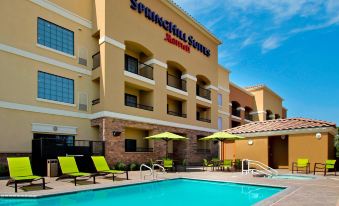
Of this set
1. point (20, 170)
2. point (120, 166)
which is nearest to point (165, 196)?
point (20, 170)

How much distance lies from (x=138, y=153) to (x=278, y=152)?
1110cm

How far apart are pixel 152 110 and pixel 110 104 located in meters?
4.77

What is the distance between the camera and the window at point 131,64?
970 inches

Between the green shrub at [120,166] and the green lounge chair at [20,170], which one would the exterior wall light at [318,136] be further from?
the green lounge chair at [20,170]

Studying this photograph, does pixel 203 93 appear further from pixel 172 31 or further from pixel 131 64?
pixel 131 64

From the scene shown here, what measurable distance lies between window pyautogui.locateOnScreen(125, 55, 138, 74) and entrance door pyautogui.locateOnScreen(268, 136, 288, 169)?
1259 centimetres

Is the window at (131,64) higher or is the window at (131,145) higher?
the window at (131,64)

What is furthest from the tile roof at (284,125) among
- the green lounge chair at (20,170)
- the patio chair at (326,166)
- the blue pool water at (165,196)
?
the green lounge chair at (20,170)

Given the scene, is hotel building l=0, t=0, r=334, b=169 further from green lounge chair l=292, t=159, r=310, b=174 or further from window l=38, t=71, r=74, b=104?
green lounge chair l=292, t=159, r=310, b=174

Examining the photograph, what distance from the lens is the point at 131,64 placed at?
990 inches

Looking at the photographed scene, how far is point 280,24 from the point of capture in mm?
20047

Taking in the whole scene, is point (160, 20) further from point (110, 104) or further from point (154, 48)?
point (110, 104)

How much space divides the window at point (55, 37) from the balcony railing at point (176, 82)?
1072 centimetres

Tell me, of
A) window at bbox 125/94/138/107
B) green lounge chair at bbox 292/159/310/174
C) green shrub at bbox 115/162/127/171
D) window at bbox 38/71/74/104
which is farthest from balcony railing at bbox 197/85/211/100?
window at bbox 38/71/74/104
